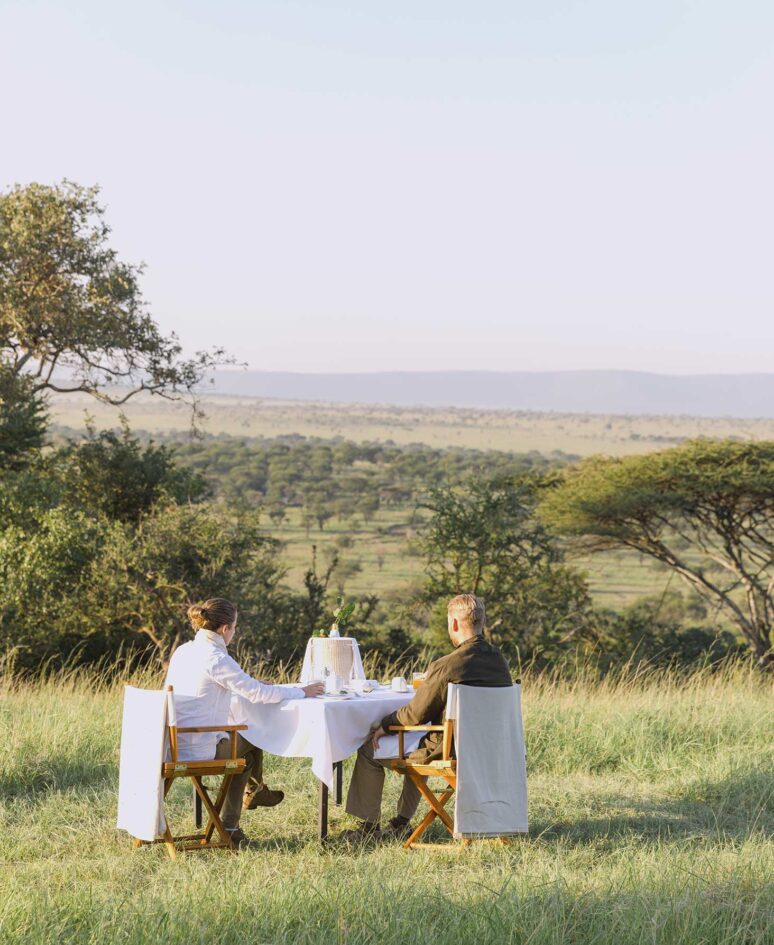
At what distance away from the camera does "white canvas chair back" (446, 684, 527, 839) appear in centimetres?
548

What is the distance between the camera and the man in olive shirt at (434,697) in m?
5.61

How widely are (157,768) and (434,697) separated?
3.95 feet

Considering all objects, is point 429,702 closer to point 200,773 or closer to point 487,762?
point 487,762

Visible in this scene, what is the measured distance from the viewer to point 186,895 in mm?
4469

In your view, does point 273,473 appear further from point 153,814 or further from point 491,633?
point 153,814

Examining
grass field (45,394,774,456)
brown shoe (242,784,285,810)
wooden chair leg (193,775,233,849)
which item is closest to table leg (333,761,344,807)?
brown shoe (242,784,285,810)

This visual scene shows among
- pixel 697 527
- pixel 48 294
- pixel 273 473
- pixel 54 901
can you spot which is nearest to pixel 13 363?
pixel 48 294

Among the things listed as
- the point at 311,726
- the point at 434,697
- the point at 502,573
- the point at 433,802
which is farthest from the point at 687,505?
the point at 311,726

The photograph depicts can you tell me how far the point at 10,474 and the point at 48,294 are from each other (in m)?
2.86

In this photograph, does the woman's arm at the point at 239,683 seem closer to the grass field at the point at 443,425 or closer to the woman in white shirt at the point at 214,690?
the woman in white shirt at the point at 214,690

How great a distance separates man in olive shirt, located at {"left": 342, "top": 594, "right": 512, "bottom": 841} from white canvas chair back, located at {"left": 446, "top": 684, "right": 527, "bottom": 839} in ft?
0.35

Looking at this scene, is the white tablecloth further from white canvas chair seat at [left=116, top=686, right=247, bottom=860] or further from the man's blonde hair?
the man's blonde hair

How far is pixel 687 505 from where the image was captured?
17.8 metres

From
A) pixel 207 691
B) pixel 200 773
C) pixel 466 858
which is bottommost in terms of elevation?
pixel 466 858
